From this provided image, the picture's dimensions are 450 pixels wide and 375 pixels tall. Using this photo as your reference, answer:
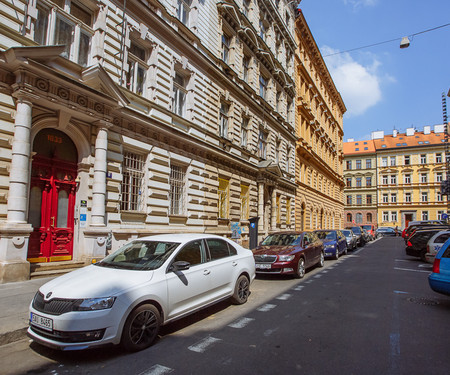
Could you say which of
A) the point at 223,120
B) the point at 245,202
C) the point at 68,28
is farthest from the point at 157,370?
the point at 245,202

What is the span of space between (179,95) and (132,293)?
1200cm

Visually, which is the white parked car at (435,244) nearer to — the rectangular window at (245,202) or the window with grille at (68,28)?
the rectangular window at (245,202)

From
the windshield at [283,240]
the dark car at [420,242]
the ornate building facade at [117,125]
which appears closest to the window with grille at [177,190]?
the ornate building facade at [117,125]

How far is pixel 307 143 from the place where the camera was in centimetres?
3378

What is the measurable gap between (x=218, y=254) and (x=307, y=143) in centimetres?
2902

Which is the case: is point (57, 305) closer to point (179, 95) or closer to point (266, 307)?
point (266, 307)

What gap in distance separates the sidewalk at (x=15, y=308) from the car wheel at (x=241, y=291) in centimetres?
389

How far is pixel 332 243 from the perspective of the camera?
16.8 meters

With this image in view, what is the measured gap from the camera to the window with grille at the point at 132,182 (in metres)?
11.7

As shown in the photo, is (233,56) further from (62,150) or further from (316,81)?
(316,81)

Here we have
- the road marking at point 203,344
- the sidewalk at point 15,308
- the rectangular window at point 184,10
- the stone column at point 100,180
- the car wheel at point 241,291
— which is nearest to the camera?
the road marking at point 203,344

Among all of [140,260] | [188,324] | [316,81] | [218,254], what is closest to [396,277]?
[218,254]

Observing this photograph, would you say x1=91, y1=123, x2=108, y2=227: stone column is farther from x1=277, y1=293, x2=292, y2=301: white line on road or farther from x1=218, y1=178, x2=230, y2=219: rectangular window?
x1=218, y1=178, x2=230, y2=219: rectangular window

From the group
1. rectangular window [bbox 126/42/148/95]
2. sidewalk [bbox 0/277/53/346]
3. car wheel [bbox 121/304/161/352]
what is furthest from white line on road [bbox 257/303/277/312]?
rectangular window [bbox 126/42/148/95]
